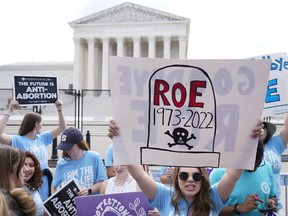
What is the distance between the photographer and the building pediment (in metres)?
51.9

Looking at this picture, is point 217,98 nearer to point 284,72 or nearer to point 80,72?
point 284,72

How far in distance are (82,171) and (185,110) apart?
181cm

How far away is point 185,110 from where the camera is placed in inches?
95.4

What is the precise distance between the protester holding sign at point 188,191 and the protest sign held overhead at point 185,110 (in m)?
0.12

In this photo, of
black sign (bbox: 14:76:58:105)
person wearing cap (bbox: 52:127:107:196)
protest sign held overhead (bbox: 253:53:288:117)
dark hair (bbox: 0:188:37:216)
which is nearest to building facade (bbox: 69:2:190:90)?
black sign (bbox: 14:76:58:105)

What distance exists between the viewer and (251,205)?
284cm

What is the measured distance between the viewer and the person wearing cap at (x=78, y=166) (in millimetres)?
3814

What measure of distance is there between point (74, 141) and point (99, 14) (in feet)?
169

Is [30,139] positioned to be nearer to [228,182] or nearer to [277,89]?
[228,182]

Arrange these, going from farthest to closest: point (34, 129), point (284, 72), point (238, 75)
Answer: point (284, 72), point (34, 129), point (238, 75)

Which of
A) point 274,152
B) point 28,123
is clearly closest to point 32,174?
point 28,123

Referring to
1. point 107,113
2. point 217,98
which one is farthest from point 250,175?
point 107,113

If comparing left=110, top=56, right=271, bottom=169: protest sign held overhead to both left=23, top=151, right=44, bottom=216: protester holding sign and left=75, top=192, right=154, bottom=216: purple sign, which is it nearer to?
left=75, top=192, right=154, bottom=216: purple sign

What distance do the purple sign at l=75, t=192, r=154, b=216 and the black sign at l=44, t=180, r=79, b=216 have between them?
33 centimetres
